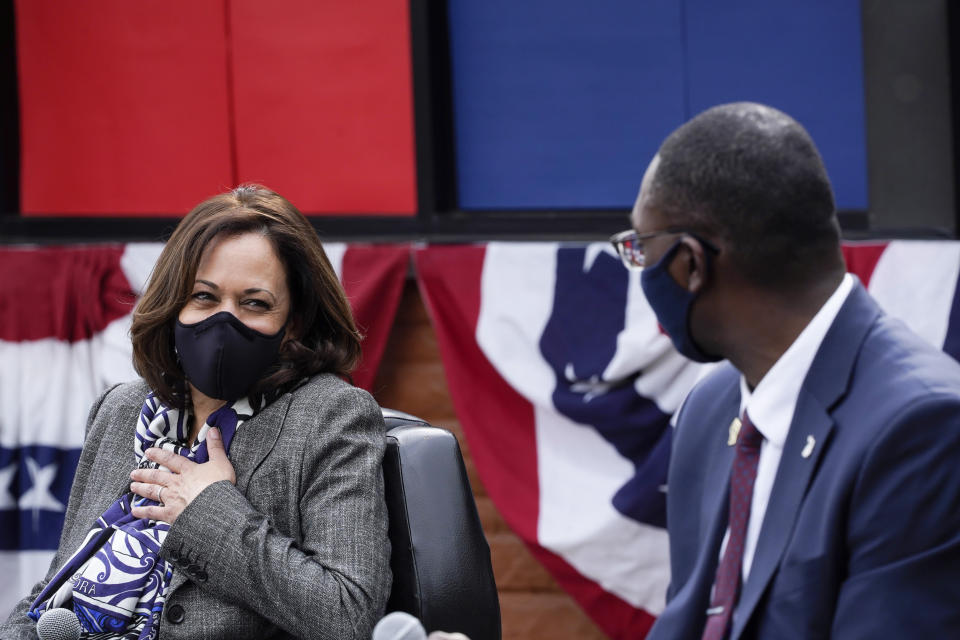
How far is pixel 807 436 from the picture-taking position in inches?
65.4

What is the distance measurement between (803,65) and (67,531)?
8.67 ft

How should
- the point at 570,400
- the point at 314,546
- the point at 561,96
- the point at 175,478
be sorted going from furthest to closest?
the point at 561,96 → the point at 570,400 → the point at 175,478 → the point at 314,546

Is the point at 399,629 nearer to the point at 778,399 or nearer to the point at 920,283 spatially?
the point at 778,399

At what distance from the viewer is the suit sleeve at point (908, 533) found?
1490mm

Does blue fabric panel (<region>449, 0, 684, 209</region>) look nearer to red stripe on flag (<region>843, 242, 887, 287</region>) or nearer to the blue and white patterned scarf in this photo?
red stripe on flag (<region>843, 242, 887, 287</region>)

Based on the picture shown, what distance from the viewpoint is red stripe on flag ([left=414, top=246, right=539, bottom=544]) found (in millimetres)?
3848

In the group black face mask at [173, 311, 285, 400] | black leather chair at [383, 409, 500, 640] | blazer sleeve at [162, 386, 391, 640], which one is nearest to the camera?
blazer sleeve at [162, 386, 391, 640]

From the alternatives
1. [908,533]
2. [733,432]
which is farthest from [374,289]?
[908,533]

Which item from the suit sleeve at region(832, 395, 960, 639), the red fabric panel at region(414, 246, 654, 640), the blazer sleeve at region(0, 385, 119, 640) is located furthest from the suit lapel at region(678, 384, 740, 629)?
the red fabric panel at region(414, 246, 654, 640)

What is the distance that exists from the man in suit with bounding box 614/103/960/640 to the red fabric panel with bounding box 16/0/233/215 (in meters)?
2.92

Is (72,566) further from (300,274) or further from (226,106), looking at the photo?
(226,106)

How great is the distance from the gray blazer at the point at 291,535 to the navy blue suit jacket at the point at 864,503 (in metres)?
0.68

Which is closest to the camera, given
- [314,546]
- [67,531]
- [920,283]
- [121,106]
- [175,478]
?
[314,546]

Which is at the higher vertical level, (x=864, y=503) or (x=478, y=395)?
(x=864, y=503)
